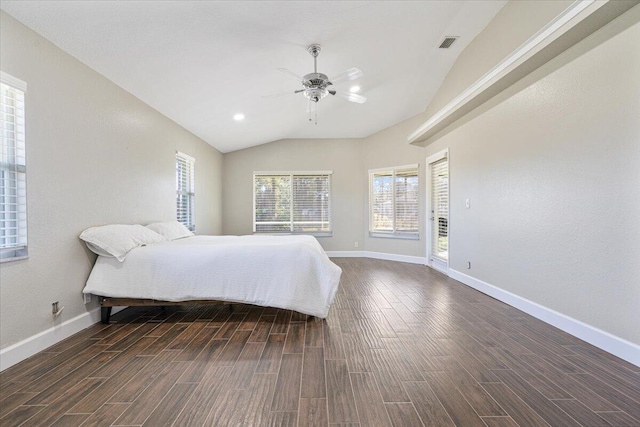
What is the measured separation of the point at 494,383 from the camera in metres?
1.75

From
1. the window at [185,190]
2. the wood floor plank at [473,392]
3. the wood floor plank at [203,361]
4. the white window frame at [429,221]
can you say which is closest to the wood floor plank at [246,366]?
the wood floor plank at [203,361]

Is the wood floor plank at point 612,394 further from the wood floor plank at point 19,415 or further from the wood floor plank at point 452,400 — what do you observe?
the wood floor plank at point 19,415

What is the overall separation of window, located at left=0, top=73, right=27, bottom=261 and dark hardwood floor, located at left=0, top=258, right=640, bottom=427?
88 cm

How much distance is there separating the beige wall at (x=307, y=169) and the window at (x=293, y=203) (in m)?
0.15

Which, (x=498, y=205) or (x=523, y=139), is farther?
(x=498, y=205)

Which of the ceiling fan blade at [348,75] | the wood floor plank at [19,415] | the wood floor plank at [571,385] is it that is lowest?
the wood floor plank at [19,415]

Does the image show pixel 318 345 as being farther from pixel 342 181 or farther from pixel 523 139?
pixel 342 181

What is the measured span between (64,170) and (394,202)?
5.40 meters

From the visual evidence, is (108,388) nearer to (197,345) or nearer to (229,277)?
(197,345)

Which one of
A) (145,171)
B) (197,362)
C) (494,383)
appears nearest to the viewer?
(494,383)

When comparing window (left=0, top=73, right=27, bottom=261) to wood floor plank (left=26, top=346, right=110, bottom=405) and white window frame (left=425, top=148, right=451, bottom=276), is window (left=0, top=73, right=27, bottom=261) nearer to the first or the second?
wood floor plank (left=26, top=346, right=110, bottom=405)

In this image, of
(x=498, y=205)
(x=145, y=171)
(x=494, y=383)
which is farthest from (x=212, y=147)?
(x=494, y=383)

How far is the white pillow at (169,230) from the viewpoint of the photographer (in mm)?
3471

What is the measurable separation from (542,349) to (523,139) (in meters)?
2.12
